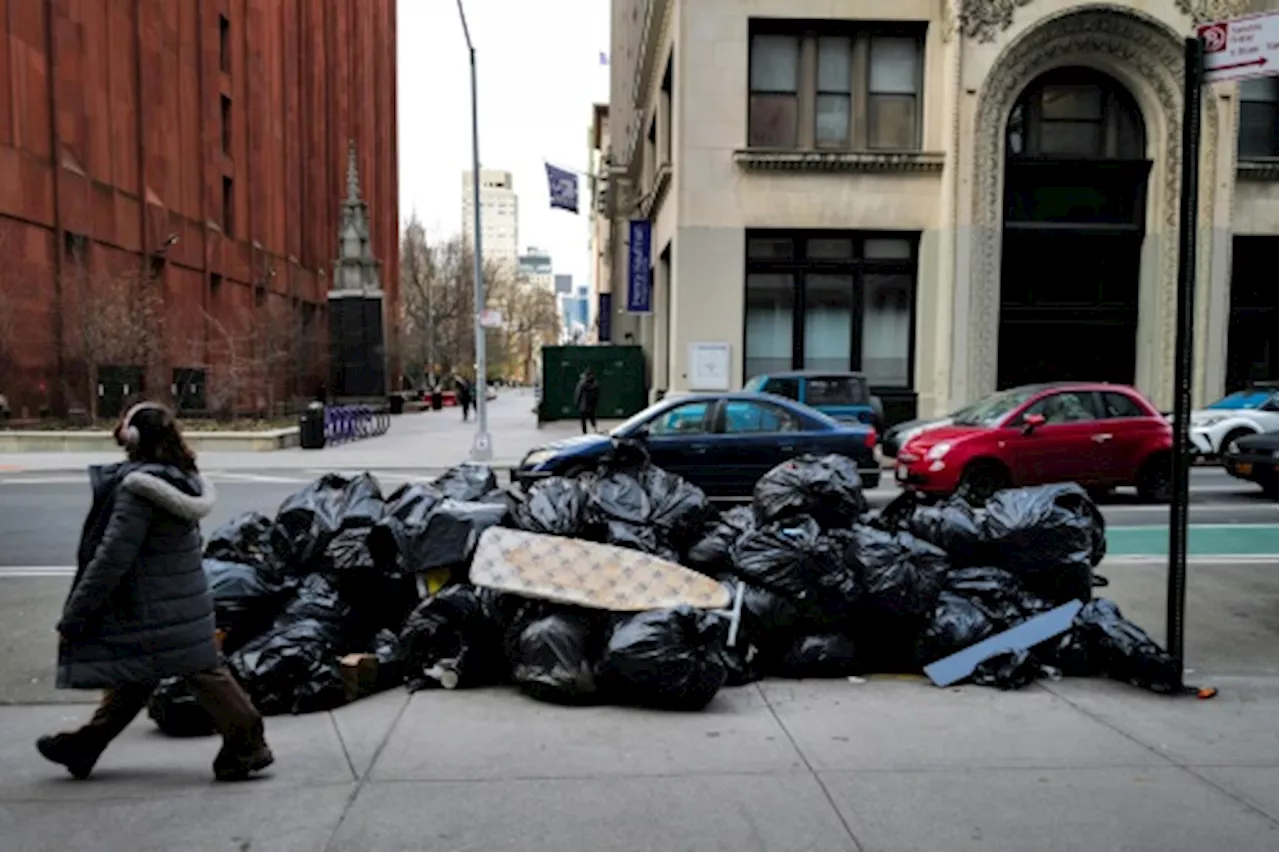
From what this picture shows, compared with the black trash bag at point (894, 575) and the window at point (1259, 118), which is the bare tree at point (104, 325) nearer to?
the black trash bag at point (894, 575)

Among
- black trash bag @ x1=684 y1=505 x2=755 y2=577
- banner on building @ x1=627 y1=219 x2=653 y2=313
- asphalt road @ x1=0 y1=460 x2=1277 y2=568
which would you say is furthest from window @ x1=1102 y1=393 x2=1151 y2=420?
banner on building @ x1=627 y1=219 x2=653 y2=313

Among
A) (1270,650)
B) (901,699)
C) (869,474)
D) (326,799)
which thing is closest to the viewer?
(326,799)

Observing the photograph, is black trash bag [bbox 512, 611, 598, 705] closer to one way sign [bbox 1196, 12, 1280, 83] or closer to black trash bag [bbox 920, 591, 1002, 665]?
black trash bag [bbox 920, 591, 1002, 665]

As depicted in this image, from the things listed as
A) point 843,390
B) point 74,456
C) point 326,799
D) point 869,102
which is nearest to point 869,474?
point 843,390

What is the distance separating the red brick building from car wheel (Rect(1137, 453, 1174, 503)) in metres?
21.8

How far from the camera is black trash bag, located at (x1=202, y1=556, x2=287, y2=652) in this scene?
5121mm

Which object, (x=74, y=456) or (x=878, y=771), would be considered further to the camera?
(x=74, y=456)

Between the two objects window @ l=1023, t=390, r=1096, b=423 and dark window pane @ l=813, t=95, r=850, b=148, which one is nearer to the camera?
window @ l=1023, t=390, r=1096, b=423

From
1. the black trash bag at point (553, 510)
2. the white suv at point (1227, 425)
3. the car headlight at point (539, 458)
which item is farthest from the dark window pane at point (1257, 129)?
the black trash bag at point (553, 510)

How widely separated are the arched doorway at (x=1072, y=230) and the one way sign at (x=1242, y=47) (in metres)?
17.8

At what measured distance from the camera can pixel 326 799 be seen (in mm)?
3748

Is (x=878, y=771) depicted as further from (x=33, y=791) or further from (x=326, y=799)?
(x=33, y=791)

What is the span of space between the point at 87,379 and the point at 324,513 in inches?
874

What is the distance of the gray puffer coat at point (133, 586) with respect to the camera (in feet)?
11.7
